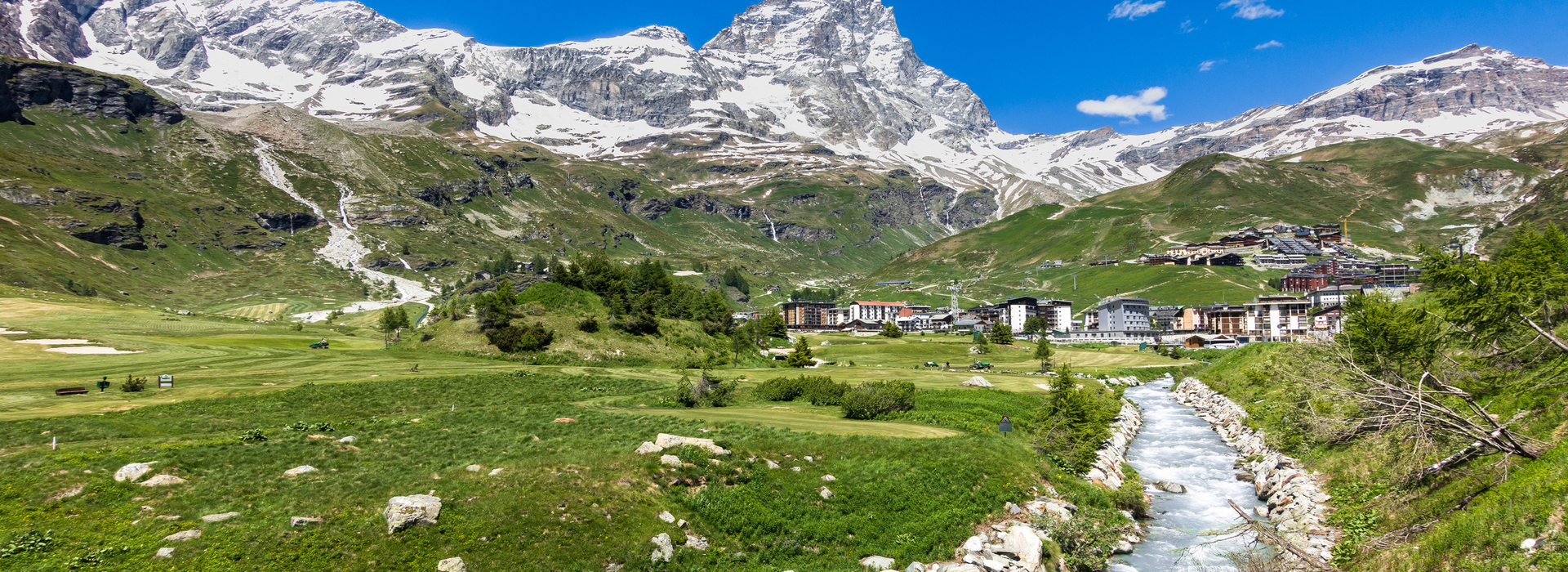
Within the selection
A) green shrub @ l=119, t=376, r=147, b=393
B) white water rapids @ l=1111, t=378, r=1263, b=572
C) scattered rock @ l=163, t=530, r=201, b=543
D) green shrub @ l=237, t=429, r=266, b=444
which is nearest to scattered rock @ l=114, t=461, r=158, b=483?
scattered rock @ l=163, t=530, r=201, b=543

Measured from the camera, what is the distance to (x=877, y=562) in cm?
2564

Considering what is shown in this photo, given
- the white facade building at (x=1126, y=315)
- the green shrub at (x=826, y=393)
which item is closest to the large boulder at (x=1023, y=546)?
the green shrub at (x=826, y=393)

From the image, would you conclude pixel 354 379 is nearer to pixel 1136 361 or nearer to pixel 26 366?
pixel 26 366

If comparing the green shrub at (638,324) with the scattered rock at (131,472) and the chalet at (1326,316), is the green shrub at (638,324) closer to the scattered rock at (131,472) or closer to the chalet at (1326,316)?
the scattered rock at (131,472)

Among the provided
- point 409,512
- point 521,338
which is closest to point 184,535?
point 409,512

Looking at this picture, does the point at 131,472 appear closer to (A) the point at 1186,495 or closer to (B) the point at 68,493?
(B) the point at 68,493

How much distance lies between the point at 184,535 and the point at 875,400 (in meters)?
36.9

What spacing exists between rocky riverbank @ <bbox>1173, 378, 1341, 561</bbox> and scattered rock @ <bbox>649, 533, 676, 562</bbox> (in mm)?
19599

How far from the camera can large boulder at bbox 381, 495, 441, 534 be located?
21.2m

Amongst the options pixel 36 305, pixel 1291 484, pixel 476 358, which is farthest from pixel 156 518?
pixel 36 305

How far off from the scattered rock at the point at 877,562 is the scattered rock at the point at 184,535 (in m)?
20.9

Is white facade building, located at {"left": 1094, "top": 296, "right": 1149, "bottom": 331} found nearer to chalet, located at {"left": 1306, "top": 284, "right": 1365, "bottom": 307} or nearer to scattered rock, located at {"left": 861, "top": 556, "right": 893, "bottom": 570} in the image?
chalet, located at {"left": 1306, "top": 284, "right": 1365, "bottom": 307}

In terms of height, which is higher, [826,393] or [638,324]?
[638,324]

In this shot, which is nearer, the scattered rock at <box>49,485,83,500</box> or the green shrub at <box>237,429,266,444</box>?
the scattered rock at <box>49,485,83,500</box>
